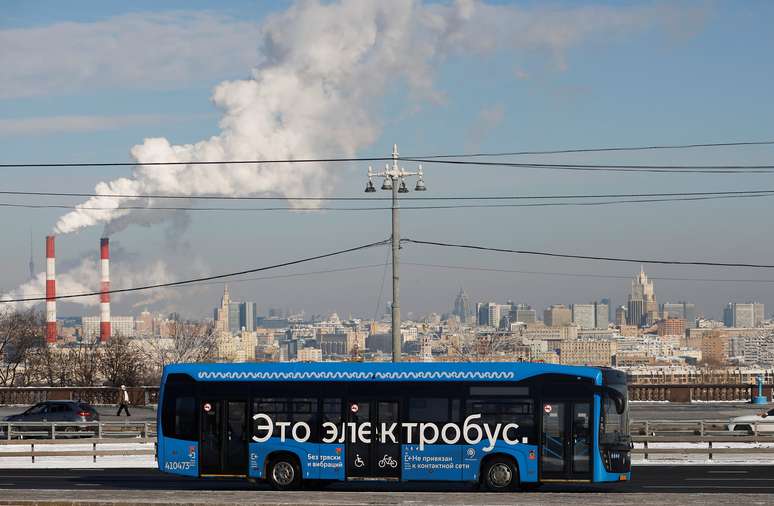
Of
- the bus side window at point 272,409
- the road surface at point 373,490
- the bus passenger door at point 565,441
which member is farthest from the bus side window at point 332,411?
the bus passenger door at point 565,441

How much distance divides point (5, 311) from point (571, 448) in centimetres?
12264

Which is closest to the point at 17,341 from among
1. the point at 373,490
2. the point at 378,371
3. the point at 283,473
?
the point at 283,473

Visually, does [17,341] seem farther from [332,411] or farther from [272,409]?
[332,411]

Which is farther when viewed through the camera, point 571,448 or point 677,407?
point 677,407

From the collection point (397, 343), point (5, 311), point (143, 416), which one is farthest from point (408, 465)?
point (5, 311)

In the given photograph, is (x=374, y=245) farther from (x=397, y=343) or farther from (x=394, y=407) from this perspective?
(x=394, y=407)

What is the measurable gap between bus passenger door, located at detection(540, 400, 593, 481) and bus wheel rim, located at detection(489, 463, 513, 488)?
75cm

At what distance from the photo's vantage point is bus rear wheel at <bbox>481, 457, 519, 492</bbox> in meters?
26.1

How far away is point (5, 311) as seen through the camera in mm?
138250

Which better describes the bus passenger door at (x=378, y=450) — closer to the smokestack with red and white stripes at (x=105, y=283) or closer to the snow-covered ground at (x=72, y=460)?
the snow-covered ground at (x=72, y=460)

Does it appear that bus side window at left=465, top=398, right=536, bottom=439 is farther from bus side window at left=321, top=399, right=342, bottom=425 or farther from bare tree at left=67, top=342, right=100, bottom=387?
bare tree at left=67, top=342, right=100, bottom=387

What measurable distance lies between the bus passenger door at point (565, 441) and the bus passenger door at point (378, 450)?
10.8 feet

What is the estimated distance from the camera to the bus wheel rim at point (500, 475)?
1027 inches

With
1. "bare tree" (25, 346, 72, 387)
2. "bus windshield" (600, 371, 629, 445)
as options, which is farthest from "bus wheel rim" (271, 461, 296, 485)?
"bare tree" (25, 346, 72, 387)
